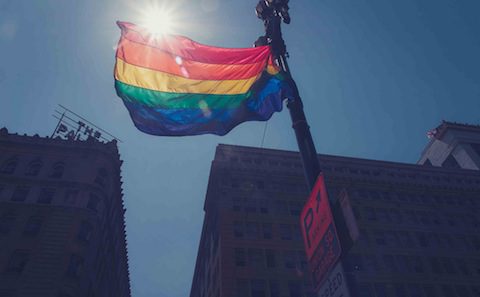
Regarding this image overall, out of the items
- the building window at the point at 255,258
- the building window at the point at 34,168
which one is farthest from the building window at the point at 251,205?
the building window at the point at 34,168

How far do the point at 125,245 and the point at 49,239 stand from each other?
95.5 feet

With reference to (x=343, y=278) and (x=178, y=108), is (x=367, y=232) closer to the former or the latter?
(x=178, y=108)

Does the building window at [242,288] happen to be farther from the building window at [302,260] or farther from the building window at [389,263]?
the building window at [389,263]

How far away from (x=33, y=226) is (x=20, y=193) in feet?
17.5

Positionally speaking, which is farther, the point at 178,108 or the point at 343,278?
the point at 178,108

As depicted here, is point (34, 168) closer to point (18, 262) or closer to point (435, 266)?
point (18, 262)

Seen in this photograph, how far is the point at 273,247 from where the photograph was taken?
5028 centimetres

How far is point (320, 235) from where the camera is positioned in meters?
6.20

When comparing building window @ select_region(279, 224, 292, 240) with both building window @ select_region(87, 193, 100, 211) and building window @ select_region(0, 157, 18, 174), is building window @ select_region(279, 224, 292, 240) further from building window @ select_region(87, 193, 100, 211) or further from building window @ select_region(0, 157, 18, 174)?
building window @ select_region(0, 157, 18, 174)

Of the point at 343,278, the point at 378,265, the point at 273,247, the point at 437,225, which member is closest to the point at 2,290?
the point at 273,247

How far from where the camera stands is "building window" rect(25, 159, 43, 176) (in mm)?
44938

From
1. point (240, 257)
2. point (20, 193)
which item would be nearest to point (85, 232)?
point (20, 193)

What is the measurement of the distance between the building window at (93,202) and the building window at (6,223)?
7.79 metres

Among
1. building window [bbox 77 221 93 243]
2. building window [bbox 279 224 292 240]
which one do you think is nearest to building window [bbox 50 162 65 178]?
building window [bbox 77 221 93 243]
